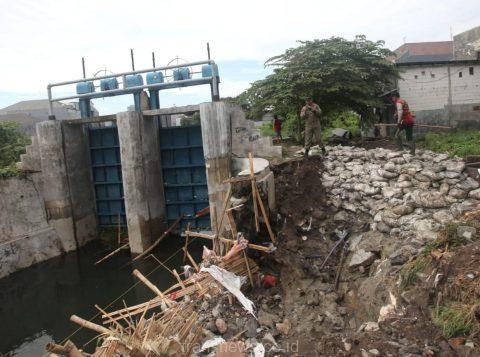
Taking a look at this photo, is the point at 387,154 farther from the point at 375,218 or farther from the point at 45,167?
the point at 45,167

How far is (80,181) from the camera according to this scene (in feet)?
42.4

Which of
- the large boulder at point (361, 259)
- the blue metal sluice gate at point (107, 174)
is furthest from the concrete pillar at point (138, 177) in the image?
the large boulder at point (361, 259)

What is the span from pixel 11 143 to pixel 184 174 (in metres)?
9.12

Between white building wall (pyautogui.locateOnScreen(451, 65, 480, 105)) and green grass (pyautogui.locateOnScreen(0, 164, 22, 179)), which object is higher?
white building wall (pyautogui.locateOnScreen(451, 65, 480, 105))

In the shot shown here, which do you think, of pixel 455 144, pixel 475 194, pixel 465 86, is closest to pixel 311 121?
pixel 475 194

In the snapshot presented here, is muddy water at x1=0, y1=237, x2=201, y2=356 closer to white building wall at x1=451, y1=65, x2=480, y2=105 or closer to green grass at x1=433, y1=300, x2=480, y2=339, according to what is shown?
green grass at x1=433, y1=300, x2=480, y2=339

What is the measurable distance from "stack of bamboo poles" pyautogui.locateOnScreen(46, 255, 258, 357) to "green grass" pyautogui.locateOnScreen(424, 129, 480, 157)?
19.1 ft

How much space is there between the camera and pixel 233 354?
4906 mm

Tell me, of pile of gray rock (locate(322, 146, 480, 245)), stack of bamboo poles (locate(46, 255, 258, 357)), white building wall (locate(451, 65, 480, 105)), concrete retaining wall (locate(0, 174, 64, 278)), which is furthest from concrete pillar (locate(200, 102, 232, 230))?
white building wall (locate(451, 65, 480, 105))

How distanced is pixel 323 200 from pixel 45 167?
8980mm

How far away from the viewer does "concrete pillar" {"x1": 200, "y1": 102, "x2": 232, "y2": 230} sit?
10.0 metres

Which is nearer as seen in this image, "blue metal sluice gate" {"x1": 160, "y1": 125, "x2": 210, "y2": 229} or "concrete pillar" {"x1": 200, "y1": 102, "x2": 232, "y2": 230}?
"concrete pillar" {"x1": 200, "y1": 102, "x2": 232, "y2": 230}

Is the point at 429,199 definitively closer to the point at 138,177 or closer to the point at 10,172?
the point at 138,177

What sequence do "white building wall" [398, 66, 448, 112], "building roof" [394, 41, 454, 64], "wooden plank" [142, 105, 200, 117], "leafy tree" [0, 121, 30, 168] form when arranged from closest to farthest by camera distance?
"wooden plank" [142, 105, 200, 117] < "white building wall" [398, 66, 448, 112] < "leafy tree" [0, 121, 30, 168] < "building roof" [394, 41, 454, 64]
